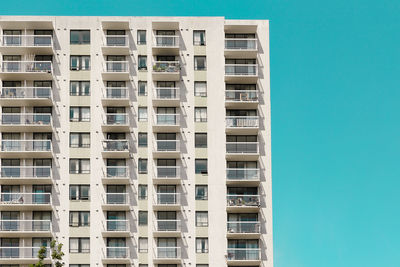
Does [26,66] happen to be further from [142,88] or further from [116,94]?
[142,88]

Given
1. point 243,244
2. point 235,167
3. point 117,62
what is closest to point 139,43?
point 117,62

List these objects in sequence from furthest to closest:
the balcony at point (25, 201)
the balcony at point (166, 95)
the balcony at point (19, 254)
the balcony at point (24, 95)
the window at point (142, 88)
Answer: the window at point (142, 88), the balcony at point (166, 95), the balcony at point (24, 95), the balcony at point (25, 201), the balcony at point (19, 254)

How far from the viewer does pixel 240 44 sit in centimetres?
11119

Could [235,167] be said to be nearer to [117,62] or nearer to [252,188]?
[252,188]

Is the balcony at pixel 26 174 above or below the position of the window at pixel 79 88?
below

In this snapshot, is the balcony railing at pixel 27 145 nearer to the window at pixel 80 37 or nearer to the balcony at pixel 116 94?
the balcony at pixel 116 94

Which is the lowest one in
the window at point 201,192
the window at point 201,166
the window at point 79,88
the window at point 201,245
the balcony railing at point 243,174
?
the window at point 201,245

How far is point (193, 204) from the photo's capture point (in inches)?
4220

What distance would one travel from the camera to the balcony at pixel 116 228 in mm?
105000

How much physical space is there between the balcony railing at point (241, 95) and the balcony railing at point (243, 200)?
1028 centimetres

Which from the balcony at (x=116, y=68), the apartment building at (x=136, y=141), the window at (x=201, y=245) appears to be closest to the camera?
the apartment building at (x=136, y=141)

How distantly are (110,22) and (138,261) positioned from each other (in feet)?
82.4

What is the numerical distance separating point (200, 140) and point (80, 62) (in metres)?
15.1

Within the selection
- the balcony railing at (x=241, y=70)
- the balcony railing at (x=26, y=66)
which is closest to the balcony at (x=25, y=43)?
the balcony railing at (x=26, y=66)
